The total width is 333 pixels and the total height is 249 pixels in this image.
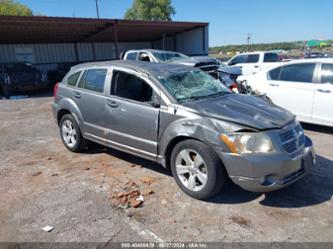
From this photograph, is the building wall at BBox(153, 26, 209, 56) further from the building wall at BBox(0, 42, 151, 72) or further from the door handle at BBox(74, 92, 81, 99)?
the door handle at BBox(74, 92, 81, 99)

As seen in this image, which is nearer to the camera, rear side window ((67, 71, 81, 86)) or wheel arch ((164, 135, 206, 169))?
wheel arch ((164, 135, 206, 169))

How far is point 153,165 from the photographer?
15.7 feet

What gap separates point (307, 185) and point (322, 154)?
1.39 metres

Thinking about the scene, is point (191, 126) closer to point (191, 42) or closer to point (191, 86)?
point (191, 86)

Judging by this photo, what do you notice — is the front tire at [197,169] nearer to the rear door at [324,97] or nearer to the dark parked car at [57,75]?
the rear door at [324,97]

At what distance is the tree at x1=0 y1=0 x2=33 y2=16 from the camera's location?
46.0 metres

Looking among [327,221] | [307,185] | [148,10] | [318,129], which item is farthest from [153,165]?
[148,10]

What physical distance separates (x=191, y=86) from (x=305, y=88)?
3195mm

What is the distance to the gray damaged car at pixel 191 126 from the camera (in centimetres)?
323

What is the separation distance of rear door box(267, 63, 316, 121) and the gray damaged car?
2.57 metres

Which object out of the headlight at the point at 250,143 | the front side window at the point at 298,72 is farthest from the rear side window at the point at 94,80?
the front side window at the point at 298,72

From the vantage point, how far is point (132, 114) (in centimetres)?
421

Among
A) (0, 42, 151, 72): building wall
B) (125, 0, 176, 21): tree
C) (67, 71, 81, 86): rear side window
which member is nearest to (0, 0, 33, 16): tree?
(125, 0, 176, 21): tree

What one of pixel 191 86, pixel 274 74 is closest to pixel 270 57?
pixel 274 74
